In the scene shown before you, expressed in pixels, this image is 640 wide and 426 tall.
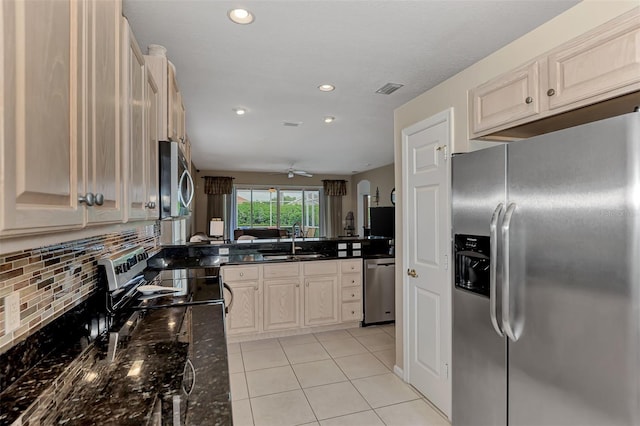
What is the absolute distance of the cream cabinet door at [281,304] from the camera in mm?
3735

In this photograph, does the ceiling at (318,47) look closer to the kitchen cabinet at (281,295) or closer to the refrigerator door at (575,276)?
the refrigerator door at (575,276)

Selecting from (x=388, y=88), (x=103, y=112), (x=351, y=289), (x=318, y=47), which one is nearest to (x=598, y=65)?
(x=318, y=47)

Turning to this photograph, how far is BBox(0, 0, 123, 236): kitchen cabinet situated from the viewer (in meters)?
0.56

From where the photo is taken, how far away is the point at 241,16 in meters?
1.76

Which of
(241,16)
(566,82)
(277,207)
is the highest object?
(241,16)

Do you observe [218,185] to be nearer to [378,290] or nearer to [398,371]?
[378,290]

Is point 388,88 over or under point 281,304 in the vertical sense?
over

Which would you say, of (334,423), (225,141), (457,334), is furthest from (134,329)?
(225,141)

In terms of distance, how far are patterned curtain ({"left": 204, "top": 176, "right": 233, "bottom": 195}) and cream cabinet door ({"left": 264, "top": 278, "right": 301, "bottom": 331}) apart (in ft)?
18.7

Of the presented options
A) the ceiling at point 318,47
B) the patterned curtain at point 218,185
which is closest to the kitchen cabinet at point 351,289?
the ceiling at point 318,47

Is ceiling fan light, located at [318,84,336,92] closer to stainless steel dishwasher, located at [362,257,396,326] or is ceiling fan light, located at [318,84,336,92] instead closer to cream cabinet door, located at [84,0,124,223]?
cream cabinet door, located at [84,0,124,223]

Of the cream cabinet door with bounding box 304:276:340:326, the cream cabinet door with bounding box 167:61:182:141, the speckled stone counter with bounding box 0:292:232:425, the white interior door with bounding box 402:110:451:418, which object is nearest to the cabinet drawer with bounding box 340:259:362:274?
the cream cabinet door with bounding box 304:276:340:326

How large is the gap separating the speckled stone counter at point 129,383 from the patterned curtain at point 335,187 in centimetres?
857

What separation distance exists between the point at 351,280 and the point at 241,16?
3.05 m
